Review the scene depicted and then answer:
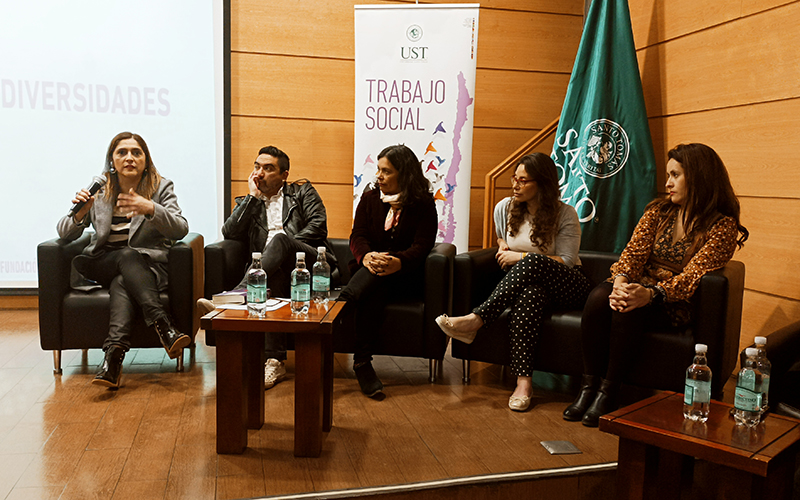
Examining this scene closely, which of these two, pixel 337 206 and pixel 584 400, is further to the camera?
pixel 337 206

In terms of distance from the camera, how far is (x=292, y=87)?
424 cm

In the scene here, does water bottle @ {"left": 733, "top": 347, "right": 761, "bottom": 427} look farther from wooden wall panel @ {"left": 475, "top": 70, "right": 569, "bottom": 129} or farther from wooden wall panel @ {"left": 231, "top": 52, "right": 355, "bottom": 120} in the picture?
wooden wall panel @ {"left": 231, "top": 52, "right": 355, "bottom": 120}

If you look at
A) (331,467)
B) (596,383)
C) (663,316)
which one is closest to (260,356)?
(331,467)

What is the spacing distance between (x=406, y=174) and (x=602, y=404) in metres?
1.37

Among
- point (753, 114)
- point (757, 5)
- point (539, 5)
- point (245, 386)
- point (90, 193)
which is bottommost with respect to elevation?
point (245, 386)

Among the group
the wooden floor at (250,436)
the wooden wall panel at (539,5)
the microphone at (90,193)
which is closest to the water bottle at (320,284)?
the wooden floor at (250,436)

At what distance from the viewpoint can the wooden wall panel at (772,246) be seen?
2941 mm

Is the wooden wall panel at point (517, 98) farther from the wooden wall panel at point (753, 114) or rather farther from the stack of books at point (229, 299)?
the stack of books at point (229, 299)

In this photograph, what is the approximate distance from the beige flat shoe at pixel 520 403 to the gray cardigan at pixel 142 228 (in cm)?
174

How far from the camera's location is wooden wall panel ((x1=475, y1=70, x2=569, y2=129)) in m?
4.50

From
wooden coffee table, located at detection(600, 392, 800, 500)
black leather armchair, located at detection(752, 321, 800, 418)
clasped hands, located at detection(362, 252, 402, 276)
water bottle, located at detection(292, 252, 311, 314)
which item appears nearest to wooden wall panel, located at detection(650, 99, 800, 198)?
black leather armchair, located at detection(752, 321, 800, 418)

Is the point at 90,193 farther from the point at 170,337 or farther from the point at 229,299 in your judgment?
the point at 229,299

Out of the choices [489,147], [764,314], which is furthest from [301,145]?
[764,314]

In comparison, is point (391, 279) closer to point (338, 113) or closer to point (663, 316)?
point (663, 316)
